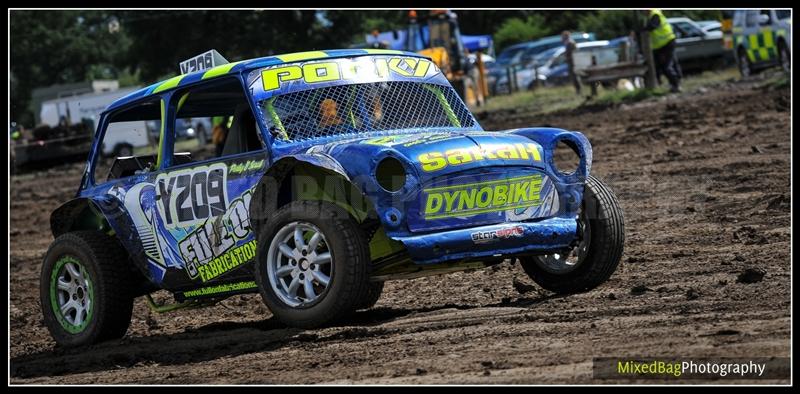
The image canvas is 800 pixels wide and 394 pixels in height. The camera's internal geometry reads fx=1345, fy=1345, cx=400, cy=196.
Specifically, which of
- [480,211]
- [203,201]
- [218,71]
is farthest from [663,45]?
[480,211]

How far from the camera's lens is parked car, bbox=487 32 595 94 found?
3525cm

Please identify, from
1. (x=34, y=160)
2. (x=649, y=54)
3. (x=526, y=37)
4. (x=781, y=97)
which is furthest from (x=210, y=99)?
(x=526, y=37)

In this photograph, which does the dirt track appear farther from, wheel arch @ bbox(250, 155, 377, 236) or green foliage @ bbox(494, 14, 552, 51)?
green foliage @ bbox(494, 14, 552, 51)

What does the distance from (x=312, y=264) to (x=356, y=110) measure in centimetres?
125

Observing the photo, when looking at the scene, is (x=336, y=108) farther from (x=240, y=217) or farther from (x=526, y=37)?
(x=526, y=37)

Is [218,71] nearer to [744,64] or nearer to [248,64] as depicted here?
[248,64]

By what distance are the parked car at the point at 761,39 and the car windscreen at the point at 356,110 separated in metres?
15.8

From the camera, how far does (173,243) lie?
8258mm

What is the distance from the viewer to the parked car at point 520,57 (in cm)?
3525

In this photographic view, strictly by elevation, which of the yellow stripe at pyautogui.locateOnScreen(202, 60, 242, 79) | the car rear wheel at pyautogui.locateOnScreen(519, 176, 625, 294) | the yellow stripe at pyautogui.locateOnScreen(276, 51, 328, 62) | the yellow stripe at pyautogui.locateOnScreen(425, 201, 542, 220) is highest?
the yellow stripe at pyautogui.locateOnScreen(276, 51, 328, 62)

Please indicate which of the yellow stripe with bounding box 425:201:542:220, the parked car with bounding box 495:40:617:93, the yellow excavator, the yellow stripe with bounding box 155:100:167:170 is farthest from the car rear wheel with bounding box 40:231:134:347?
the parked car with bounding box 495:40:617:93

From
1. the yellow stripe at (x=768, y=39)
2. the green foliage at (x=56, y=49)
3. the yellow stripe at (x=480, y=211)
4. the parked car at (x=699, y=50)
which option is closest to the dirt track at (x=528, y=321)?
the yellow stripe at (x=480, y=211)

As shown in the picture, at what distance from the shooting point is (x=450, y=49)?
30078mm

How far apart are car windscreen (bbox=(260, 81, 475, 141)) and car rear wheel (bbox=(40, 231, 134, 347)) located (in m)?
1.58
